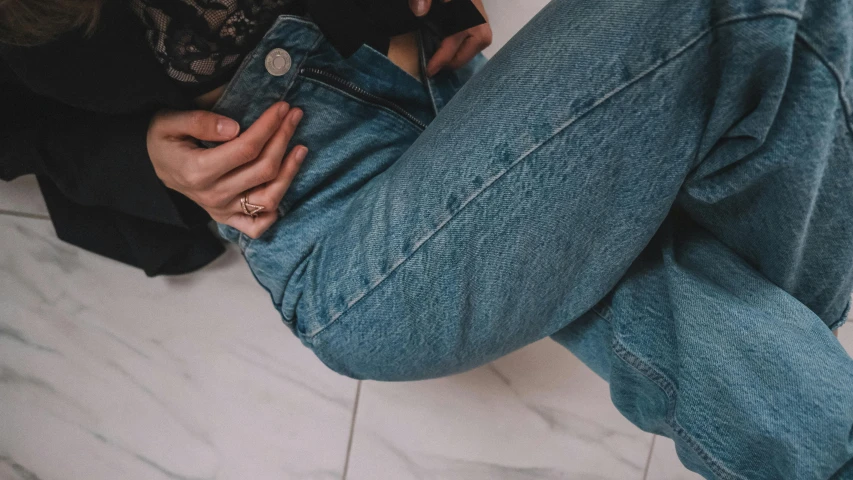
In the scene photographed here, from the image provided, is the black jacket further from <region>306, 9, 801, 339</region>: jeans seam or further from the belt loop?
<region>306, 9, 801, 339</region>: jeans seam

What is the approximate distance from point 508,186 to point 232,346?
541mm

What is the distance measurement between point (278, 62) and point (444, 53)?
0.63 feet

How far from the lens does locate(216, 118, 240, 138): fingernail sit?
0.44 meters

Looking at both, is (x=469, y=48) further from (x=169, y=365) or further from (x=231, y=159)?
(x=169, y=365)

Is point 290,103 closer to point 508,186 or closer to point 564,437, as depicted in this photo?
point 508,186

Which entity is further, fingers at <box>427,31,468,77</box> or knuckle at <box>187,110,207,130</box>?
fingers at <box>427,31,468,77</box>

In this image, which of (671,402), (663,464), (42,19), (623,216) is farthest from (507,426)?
(42,19)

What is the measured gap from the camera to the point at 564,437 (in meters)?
0.75

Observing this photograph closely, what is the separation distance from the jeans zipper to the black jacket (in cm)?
4

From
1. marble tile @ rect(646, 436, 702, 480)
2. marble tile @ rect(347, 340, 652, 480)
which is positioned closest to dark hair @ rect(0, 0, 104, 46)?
marble tile @ rect(347, 340, 652, 480)

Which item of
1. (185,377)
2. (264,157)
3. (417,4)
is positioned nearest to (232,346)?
(185,377)

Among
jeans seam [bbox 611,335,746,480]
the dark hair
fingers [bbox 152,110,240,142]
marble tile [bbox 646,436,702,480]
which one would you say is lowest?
marble tile [bbox 646,436,702,480]

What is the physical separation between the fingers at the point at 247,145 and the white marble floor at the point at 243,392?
1.09 feet

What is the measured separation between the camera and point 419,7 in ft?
1.55
